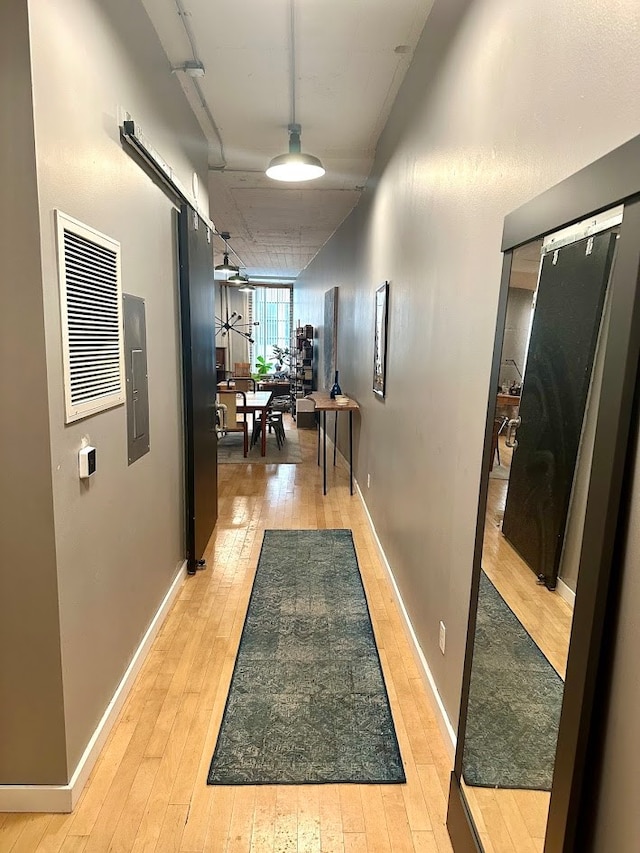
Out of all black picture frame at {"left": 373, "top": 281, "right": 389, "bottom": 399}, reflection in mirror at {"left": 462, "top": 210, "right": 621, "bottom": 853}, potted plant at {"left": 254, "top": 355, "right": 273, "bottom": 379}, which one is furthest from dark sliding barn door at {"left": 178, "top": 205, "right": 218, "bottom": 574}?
potted plant at {"left": 254, "top": 355, "right": 273, "bottom": 379}

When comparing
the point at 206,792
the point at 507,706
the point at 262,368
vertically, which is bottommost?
the point at 206,792

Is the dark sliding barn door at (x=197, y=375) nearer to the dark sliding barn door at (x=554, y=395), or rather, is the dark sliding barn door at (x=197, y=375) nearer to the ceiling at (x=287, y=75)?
the ceiling at (x=287, y=75)

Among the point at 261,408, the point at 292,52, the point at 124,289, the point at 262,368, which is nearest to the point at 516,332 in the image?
the point at 124,289

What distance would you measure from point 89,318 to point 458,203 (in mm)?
1386

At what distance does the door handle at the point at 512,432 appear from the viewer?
1.34 m

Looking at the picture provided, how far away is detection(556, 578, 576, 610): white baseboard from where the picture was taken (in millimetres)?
976

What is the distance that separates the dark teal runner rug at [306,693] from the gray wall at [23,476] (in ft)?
2.05

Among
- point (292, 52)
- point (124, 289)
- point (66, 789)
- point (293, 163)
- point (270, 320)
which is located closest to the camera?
point (66, 789)

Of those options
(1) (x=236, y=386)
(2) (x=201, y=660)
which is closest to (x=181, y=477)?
(2) (x=201, y=660)

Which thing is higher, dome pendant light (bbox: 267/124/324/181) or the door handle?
dome pendant light (bbox: 267/124/324/181)

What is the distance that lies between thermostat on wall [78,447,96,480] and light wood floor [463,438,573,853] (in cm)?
129

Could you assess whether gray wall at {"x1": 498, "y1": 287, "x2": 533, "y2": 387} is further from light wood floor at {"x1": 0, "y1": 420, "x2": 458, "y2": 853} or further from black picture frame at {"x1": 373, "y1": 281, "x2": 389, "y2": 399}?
black picture frame at {"x1": 373, "y1": 281, "x2": 389, "y2": 399}

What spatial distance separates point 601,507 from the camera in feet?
2.90

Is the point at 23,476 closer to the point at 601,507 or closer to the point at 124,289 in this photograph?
the point at 124,289
